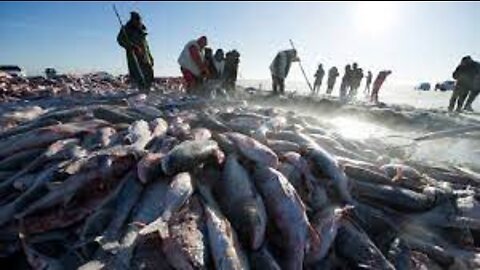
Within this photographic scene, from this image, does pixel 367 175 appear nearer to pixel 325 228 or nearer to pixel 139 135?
pixel 325 228

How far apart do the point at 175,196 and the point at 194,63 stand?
9.40 m

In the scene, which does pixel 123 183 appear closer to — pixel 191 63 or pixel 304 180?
pixel 304 180

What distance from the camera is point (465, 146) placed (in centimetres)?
1125

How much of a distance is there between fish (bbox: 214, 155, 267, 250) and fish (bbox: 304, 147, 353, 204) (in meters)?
1.08

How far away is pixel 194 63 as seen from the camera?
1387 cm

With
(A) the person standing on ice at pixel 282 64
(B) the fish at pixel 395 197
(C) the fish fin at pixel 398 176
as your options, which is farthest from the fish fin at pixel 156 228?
(A) the person standing on ice at pixel 282 64

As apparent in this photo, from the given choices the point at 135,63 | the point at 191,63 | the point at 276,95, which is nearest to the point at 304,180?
the point at 191,63

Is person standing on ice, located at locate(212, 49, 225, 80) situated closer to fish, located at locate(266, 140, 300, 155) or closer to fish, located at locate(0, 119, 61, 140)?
fish, located at locate(0, 119, 61, 140)

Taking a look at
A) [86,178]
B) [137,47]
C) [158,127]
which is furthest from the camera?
[137,47]

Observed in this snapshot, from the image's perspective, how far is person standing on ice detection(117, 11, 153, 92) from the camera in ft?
45.1

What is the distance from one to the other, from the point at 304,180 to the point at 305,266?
127 cm

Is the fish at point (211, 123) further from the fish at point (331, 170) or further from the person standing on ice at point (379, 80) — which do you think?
the person standing on ice at point (379, 80)

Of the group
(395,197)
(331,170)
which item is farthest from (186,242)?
(395,197)

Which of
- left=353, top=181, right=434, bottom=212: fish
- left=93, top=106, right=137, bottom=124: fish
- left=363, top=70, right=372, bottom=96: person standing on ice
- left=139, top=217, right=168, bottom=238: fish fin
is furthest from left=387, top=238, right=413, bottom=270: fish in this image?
left=363, top=70, right=372, bottom=96: person standing on ice
